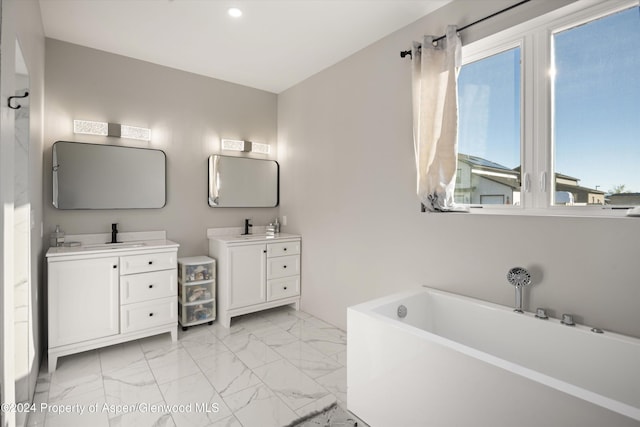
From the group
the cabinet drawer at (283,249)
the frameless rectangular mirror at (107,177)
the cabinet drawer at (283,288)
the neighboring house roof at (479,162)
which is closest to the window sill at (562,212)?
A: the neighboring house roof at (479,162)

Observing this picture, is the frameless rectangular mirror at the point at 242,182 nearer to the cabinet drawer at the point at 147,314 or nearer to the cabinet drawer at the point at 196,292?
the cabinet drawer at the point at 196,292

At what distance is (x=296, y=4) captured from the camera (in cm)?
237

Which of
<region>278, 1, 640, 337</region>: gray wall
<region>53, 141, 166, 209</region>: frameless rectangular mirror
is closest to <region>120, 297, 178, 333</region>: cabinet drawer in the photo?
<region>53, 141, 166, 209</region>: frameless rectangular mirror

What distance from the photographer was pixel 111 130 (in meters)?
3.08

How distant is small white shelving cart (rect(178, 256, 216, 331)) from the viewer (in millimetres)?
3186

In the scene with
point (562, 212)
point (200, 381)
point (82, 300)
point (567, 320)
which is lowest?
point (200, 381)

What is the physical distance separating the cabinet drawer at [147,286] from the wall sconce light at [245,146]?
157 cm

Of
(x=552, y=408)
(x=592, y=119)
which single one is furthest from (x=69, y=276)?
(x=592, y=119)

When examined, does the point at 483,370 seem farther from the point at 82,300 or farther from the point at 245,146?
the point at 245,146

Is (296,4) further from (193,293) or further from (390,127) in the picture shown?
(193,293)

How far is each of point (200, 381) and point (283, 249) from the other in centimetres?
163

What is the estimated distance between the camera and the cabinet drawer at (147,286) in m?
2.72

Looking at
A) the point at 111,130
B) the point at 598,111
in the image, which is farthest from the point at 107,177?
the point at 598,111

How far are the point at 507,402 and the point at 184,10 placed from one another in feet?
10.0
